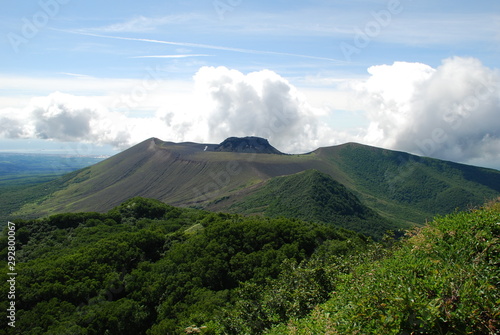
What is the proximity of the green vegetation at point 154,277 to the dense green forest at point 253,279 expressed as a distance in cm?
11

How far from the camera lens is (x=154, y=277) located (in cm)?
3547

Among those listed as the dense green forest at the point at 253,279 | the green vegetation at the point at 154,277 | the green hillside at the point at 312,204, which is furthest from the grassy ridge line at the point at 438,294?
the green hillside at the point at 312,204

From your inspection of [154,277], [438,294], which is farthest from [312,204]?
[438,294]

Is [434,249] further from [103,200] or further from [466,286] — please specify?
[103,200]

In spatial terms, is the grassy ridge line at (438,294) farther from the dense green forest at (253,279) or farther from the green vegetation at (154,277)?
the green vegetation at (154,277)

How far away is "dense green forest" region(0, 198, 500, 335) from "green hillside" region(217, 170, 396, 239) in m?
83.8

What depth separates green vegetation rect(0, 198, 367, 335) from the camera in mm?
28750

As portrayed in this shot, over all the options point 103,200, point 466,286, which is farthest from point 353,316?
point 103,200

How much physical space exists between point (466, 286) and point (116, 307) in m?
28.9

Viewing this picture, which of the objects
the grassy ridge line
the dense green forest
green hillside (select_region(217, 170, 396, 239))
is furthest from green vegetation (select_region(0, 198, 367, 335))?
green hillside (select_region(217, 170, 396, 239))

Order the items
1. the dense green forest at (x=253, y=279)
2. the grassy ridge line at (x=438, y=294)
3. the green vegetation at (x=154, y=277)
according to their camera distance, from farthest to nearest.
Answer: the green vegetation at (x=154, y=277) < the dense green forest at (x=253, y=279) < the grassy ridge line at (x=438, y=294)

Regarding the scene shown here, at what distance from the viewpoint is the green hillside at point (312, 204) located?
141 metres

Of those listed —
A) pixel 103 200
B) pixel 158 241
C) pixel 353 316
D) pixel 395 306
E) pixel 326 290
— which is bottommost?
pixel 103 200

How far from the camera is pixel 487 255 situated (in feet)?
36.5
